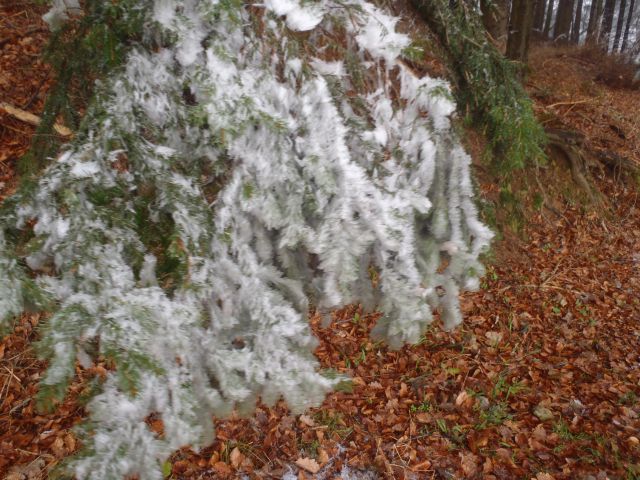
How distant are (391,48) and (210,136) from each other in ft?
2.79

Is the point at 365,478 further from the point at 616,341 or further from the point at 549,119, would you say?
the point at 549,119

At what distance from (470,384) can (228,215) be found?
351 cm

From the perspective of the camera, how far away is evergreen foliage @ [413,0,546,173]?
2.25 metres

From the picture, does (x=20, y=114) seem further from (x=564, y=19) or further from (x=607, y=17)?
(x=607, y=17)

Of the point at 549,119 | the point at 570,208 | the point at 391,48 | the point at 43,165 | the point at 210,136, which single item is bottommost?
the point at 570,208

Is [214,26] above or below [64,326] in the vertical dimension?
above

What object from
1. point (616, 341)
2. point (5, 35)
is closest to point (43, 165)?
point (5, 35)

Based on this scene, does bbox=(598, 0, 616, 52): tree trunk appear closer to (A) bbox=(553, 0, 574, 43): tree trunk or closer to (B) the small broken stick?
(A) bbox=(553, 0, 574, 43): tree trunk

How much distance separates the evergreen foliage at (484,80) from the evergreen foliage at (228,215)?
48 cm

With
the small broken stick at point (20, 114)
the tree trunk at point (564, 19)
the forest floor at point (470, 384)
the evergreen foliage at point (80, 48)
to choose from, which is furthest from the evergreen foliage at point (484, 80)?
the tree trunk at point (564, 19)

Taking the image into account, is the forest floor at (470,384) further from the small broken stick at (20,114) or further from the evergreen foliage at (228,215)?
the evergreen foliage at (228,215)

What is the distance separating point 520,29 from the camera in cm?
658

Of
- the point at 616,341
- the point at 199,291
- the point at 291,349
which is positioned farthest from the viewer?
the point at 616,341

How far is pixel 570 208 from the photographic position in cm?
690
